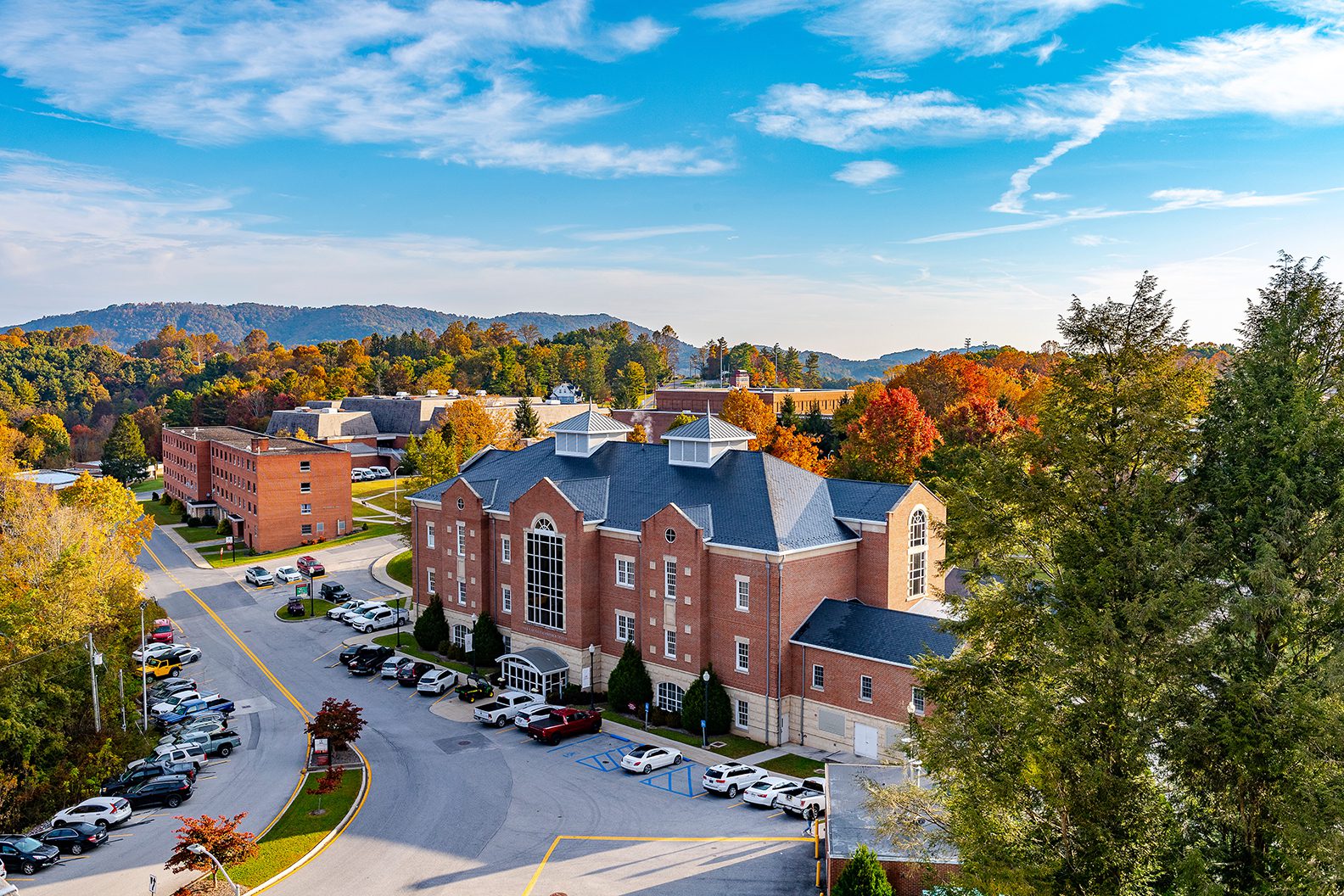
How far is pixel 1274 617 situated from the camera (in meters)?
17.5

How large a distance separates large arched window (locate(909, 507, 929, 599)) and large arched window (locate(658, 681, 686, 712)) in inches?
516

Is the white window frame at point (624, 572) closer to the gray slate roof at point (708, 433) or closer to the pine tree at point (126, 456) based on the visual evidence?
the gray slate roof at point (708, 433)

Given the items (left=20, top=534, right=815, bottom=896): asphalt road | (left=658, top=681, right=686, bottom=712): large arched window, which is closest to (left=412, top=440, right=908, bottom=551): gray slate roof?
(left=658, top=681, right=686, bottom=712): large arched window

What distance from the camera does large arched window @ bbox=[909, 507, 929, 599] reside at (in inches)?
1882

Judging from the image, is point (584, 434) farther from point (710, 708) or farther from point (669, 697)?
point (710, 708)

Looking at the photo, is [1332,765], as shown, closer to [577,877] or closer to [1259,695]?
[1259,695]

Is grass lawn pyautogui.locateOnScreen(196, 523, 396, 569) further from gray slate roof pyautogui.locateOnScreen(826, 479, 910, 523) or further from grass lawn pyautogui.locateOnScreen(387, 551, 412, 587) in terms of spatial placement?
gray slate roof pyautogui.locateOnScreen(826, 479, 910, 523)

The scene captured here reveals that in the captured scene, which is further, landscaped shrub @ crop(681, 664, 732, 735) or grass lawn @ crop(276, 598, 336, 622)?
grass lawn @ crop(276, 598, 336, 622)

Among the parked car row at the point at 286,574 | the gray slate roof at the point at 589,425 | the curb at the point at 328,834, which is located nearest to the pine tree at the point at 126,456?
the parked car row at the point at 286,574

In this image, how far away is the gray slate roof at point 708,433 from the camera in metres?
50.6

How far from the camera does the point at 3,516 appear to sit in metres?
55.7

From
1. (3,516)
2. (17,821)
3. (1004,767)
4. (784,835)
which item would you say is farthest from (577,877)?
(3,516)

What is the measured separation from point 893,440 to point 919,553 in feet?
101

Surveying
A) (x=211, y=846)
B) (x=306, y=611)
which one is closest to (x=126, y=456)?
(x=306, y=611)
